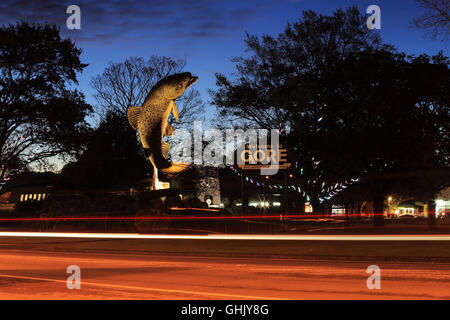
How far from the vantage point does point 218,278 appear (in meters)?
12.7

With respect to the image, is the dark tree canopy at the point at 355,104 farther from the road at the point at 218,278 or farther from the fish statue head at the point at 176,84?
the road at the point at 218,278

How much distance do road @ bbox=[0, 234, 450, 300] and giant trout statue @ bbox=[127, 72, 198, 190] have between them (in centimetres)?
1744

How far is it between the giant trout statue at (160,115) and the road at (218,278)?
1744cm

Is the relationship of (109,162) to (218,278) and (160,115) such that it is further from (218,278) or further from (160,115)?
(218,278)

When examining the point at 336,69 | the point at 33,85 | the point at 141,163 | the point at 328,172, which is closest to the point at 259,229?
the point at 328,172

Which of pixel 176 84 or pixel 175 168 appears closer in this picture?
pixel 176 84

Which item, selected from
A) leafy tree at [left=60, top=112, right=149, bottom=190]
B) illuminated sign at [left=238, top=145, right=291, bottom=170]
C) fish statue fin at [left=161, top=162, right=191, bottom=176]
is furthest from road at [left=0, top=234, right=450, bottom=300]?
leafy tree at [left=60, top=112, right=149, bottom=190]

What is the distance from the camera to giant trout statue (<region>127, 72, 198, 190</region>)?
3525 cm

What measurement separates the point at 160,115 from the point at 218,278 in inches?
→ 957

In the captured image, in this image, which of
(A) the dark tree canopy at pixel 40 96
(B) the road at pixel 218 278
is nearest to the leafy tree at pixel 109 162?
(A) the dark tree canopy at pixel 40 96

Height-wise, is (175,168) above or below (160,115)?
below

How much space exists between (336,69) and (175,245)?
18857 mm

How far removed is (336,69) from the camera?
36844 mm

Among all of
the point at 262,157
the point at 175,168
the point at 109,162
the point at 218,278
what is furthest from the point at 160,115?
the point at 218,278
